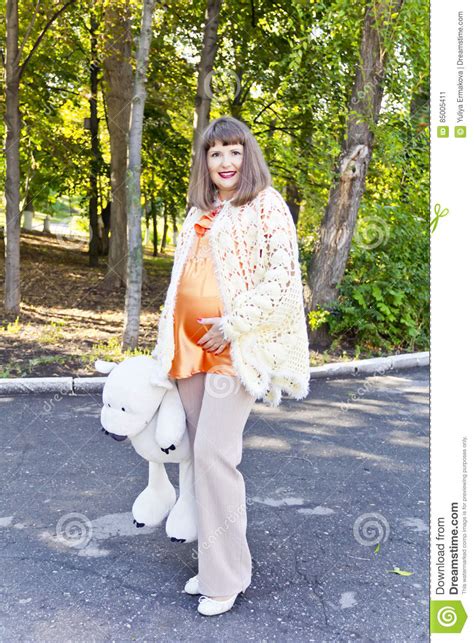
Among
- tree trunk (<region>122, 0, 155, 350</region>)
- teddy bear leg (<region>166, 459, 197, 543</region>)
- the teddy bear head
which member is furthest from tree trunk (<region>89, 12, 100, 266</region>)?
teddy bear leg (<region>166, 459, 197, 543</region>)

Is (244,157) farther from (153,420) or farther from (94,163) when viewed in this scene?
(94,163)

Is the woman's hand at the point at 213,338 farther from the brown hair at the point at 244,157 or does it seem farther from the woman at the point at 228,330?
the brown hair at the point at 244,157

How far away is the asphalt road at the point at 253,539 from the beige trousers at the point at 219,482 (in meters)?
0.21

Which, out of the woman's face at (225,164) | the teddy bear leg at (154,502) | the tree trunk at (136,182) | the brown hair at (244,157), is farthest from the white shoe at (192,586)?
the tree trunk at (136,182)

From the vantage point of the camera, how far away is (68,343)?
8.52 metres

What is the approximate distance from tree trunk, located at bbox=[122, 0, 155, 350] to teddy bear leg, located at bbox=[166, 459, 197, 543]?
5.05 m

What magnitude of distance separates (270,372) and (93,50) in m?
10.7

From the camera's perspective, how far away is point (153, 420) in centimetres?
314

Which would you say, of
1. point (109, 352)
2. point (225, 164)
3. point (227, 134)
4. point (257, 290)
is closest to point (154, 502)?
point (257, 290)

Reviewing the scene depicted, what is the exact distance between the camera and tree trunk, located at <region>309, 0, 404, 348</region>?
27.5 feet

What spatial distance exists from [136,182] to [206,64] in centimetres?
352

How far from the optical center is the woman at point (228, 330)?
118 inches
